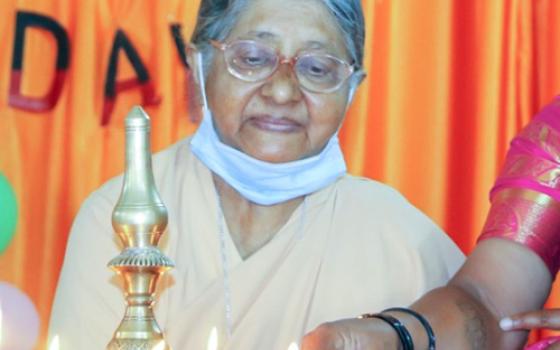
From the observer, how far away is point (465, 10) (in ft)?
9.74

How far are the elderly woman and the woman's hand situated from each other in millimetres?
579

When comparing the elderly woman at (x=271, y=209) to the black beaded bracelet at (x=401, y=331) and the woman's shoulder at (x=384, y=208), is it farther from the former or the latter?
the black beaded bracelet at (x=401, y=331)

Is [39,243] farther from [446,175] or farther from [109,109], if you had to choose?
[446,175]

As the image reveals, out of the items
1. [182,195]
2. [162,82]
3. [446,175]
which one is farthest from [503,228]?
[162,82]

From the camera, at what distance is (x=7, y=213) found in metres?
2.92

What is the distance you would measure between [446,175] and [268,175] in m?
0.96

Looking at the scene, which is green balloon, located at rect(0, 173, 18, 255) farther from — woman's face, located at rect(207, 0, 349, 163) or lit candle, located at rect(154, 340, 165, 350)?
lit candle, located at rect(154, 340, 165, 350)

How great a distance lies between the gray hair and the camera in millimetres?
2160

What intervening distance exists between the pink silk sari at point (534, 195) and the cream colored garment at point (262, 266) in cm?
31

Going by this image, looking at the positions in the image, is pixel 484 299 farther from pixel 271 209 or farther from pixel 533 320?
pixel 271 209

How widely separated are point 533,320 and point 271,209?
731mm

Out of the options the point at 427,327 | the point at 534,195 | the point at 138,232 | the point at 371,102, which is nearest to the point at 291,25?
the point at 534,195

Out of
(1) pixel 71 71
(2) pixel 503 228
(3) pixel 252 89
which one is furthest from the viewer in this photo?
(1) pixel 71 71

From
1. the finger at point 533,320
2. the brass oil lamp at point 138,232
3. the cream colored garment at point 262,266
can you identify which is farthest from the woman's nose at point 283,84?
the brass oil lamp at point 138,232
